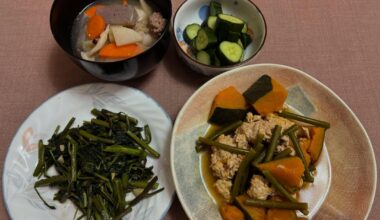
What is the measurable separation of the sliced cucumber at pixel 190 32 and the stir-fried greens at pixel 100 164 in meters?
0.48

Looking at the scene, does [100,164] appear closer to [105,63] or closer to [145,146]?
[145,146]

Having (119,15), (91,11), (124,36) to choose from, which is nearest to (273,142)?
(124,36)

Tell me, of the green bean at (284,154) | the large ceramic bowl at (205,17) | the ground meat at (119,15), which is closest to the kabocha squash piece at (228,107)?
the large ceramic bowl at (205,17)

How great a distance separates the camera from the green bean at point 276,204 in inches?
44.1

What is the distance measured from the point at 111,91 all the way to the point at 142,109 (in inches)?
6.6

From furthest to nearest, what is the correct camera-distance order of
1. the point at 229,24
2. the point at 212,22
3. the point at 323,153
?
the point at 212,22
the point at 229,24
the point at 323,153

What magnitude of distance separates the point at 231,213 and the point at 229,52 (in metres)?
0.69

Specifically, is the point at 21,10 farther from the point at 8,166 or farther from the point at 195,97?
the point at 195,97

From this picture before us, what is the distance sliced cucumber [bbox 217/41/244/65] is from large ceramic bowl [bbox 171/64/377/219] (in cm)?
9

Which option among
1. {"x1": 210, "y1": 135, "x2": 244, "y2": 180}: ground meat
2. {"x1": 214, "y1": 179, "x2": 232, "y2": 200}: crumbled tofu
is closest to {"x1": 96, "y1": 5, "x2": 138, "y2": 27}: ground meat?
{"x1": 210, "y1": 135, "x2": 244, "y2": 180}: ground meat

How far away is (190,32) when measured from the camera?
5.06 ft

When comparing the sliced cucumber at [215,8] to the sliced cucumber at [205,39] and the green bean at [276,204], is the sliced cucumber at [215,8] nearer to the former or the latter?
the sliced cucumber at [205,39]

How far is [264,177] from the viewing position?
45.6 inches

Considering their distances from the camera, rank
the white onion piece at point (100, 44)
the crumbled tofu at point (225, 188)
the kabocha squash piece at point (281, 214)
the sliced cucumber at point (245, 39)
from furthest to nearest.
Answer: the sliced cucumber at point (245, 39) → the white onion piece at point (100, 44) → the crumbled tofu at point (225, 188) → the kabocha squash piece at point (281, 214)
